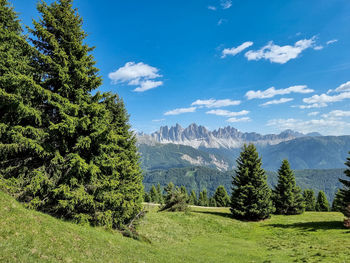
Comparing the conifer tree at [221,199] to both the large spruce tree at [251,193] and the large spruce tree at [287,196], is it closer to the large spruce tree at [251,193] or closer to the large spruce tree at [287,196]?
the large spruce tree at [287,196]

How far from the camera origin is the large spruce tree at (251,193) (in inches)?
1331

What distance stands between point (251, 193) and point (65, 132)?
106 ft

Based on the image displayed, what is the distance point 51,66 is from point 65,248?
11.9 metres

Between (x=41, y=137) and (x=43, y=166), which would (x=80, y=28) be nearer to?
(x=41, y=137)

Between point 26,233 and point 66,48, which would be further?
point 66,48

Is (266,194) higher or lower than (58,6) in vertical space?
lower

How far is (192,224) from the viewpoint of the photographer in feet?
99.9

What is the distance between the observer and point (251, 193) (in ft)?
113

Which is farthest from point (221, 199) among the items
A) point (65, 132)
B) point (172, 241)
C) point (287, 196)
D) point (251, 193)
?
point (65, 132)

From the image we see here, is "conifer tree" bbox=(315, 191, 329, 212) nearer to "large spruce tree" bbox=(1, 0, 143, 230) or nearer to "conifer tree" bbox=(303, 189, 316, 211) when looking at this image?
"conifer tree" bbox=(303, 189, 316, 211)

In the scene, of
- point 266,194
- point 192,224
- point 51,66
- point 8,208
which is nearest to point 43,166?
point 8,208

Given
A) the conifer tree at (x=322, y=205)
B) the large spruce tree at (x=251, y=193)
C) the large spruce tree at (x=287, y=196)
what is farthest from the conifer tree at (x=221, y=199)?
the large spruce tree at (x=251, y=193)

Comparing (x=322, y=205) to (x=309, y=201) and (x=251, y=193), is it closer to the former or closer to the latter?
(x=309, y=201)

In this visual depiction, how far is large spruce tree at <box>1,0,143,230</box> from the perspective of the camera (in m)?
12.4
